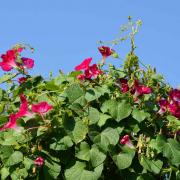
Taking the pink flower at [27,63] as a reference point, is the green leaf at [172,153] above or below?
below

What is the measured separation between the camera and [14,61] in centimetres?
392

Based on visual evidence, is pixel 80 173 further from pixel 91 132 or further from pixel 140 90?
pixel 140 90

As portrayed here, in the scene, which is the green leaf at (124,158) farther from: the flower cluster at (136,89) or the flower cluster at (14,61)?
the flower cluster at (14,61)

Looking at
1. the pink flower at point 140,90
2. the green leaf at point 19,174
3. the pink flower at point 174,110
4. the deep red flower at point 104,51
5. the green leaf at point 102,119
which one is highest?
the deep red flower at point 104,51

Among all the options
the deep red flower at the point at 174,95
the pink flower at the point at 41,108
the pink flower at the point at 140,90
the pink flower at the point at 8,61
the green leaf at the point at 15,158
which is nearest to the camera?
the pink flower at the point at 41,108

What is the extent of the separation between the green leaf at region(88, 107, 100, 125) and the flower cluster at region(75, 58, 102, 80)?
0.85 feet

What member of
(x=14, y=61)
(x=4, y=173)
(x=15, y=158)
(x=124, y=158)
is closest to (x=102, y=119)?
(x=124, y=158)

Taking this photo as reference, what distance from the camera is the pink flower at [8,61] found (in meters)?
3.90

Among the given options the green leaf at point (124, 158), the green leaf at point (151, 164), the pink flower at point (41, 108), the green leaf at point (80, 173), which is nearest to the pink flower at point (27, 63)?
the pink flower at point (41, 108)

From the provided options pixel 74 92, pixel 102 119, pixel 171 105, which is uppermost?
pixel 171 105

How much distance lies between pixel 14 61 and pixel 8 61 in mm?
43

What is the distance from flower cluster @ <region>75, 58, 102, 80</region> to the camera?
362 cm

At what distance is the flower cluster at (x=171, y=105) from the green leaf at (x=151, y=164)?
0.34 metres

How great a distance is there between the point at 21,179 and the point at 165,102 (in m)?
1.06
